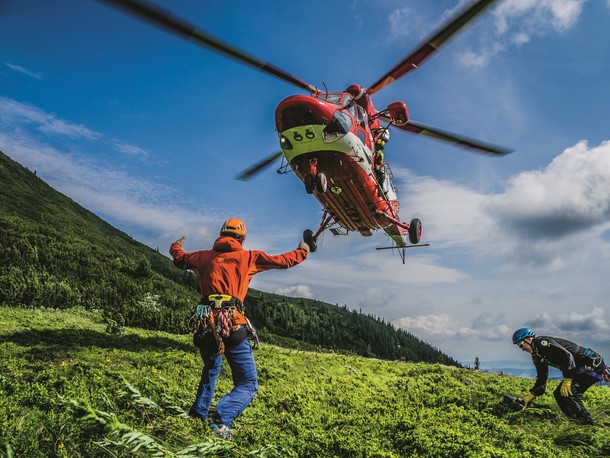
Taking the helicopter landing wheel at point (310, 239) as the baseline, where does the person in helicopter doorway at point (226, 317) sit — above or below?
below

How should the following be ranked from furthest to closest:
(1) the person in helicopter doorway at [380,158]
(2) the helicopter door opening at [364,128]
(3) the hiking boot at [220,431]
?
(1) the person in helicopter doorway at [380,158], (2) the helicopter door opening at [364,128], (3) the hiking boot at [220,431]

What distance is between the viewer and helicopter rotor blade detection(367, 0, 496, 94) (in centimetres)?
874

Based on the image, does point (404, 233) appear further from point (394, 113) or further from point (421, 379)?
point (421, 379)

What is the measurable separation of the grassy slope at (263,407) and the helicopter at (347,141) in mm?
5695

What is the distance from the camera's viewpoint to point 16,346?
28.5 ft

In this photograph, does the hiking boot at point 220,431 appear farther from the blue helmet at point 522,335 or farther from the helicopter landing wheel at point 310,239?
the helicopter landing wheel at point 310,239

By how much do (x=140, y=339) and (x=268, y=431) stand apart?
7.46 metres

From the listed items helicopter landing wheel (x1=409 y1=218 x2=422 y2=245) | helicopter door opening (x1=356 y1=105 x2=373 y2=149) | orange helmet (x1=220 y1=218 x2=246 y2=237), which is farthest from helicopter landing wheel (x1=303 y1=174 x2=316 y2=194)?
orange helmet (x1=220 y1=218 x2=246 y2=237)

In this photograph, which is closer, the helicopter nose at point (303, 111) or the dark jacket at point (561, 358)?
the dark jacket at point (561, 358)

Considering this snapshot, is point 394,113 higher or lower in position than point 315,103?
higher

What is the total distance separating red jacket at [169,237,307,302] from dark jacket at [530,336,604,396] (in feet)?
16.8

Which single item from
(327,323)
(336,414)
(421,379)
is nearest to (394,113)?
(421,379)

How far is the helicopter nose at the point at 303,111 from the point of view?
12.0 meters

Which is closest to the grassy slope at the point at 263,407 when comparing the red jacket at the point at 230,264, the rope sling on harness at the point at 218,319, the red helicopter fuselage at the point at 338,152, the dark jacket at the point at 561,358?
the dark jacket at the point at 561,358
